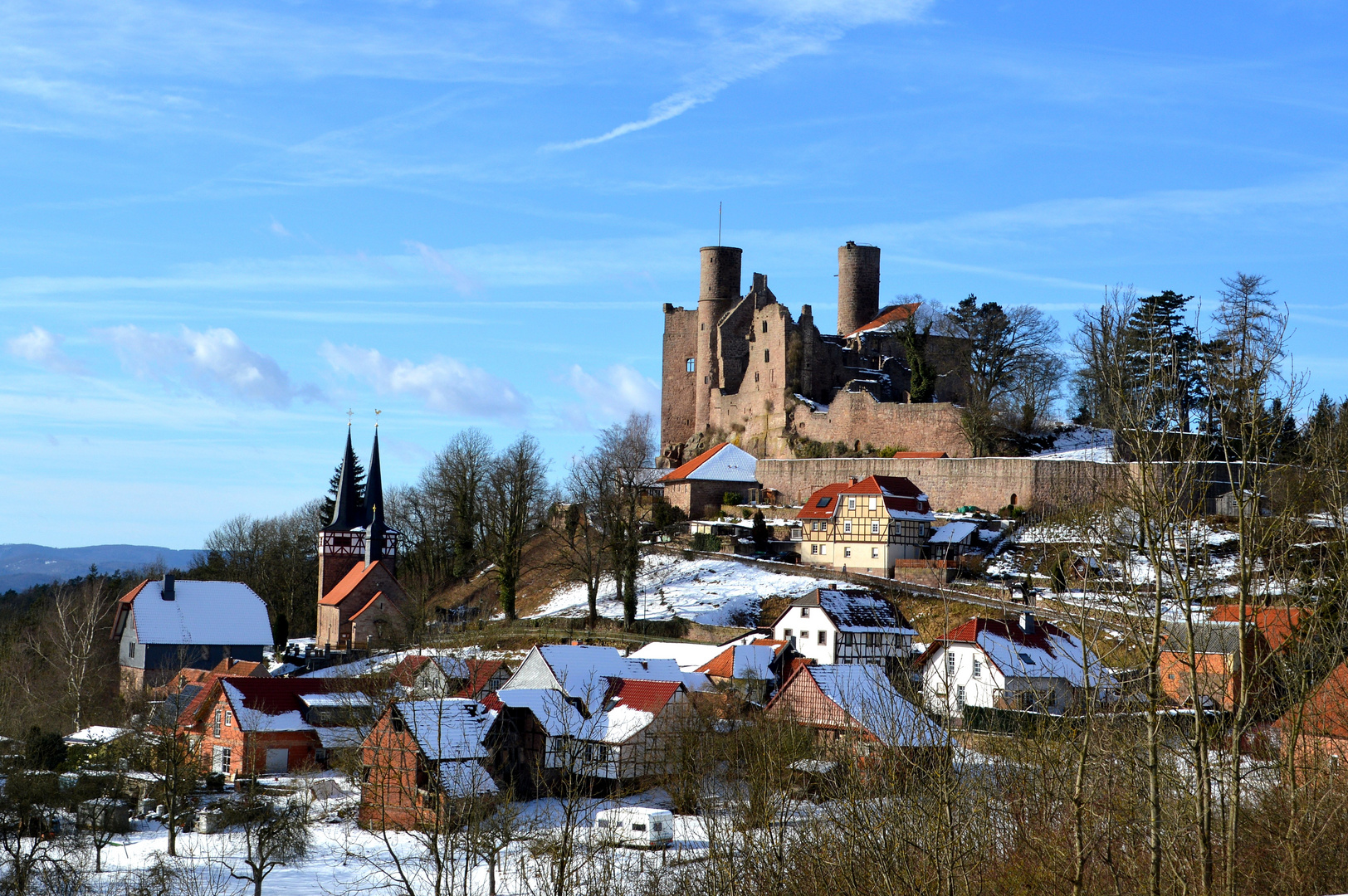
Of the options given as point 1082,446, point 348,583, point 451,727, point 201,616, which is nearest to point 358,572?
point 348,583

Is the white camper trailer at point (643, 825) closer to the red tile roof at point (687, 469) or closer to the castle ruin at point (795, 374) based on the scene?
the red tile roof at point (687, 469)

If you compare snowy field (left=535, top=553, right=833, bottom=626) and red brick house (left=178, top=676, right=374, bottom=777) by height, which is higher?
snowy field (left=535, top=553, right=833, bottom=626)

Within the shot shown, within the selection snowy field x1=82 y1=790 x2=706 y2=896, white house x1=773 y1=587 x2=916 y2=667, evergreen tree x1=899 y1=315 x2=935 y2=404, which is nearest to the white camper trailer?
snowy field x1=82 y1=790 x2=706 y2=896

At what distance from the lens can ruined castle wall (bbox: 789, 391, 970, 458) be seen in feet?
189

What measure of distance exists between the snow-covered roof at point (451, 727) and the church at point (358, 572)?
71.9 feet

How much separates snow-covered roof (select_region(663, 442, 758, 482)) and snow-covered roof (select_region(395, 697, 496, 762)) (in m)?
28.8

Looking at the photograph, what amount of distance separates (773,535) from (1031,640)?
20.8 m

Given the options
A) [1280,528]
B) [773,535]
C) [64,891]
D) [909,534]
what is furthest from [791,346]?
[1280,528]

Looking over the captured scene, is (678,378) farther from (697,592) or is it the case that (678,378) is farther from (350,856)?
(350,856)

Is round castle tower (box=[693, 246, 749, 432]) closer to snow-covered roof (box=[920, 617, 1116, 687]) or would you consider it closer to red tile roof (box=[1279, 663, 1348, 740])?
snow-covered roof (box=[920, 617, 1116, 687])

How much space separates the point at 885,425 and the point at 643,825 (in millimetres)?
38164

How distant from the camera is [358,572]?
58.2m

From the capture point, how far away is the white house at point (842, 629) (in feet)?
125

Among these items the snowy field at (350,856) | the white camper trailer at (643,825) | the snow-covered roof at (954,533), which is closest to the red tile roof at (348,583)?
the snow-covered roof at (954,533)
